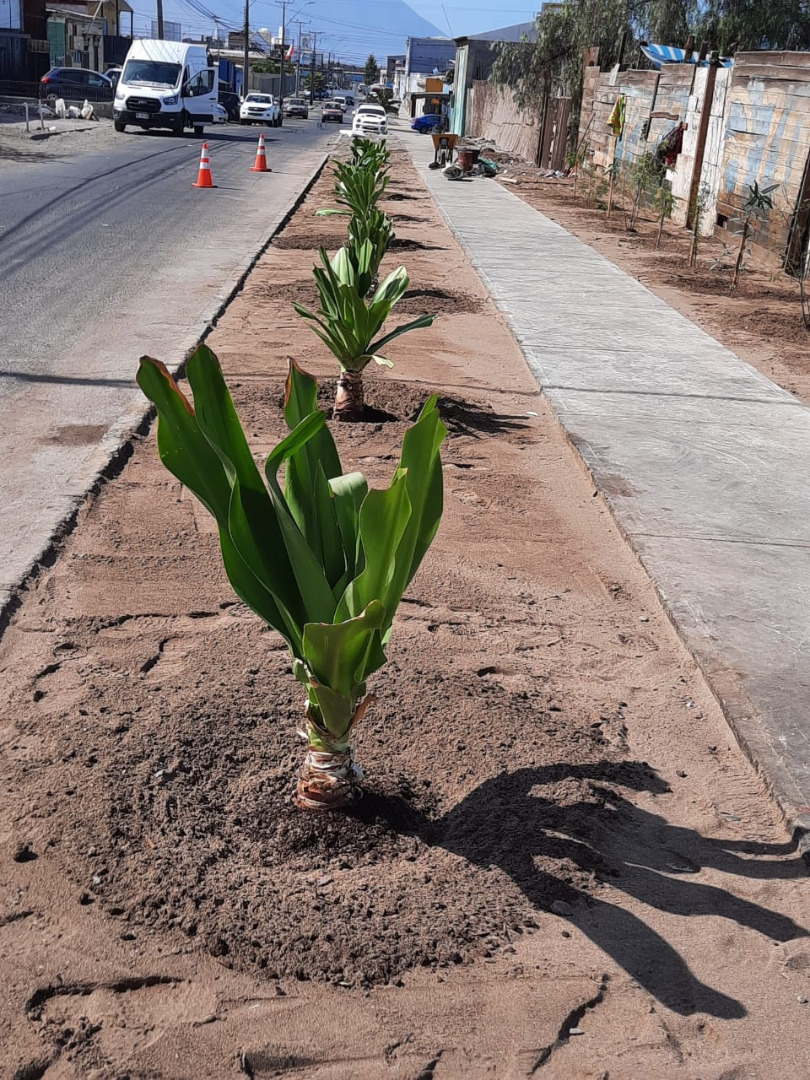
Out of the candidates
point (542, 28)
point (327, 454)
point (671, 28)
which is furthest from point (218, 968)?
point (542, 28)

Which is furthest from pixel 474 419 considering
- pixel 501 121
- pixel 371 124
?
pixel 371 124

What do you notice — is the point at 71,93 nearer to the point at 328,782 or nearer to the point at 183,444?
the point at 183,444

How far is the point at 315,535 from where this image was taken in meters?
2.60

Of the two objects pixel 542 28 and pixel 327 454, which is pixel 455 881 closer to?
pixel 327 454

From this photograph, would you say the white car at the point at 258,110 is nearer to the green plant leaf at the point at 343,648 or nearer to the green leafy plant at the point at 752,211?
the green leafy plant at the point at 752,211

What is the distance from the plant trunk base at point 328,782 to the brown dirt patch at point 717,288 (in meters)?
5.67

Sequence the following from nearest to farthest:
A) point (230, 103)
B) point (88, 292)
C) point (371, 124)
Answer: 1. point (88, 292)
2. point (371, 124)
3. point (230, 103)

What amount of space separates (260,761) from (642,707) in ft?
3.92

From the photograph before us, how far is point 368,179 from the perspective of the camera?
10.7m

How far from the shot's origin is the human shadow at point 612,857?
7.43 feet

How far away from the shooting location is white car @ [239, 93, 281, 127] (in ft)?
157

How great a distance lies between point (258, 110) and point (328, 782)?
50.1 metres

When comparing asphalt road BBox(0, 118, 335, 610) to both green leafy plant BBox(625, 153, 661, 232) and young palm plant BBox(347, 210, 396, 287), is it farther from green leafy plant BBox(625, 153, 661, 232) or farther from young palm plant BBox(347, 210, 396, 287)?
green leafy plant BBox(625, 153, 661, 232)

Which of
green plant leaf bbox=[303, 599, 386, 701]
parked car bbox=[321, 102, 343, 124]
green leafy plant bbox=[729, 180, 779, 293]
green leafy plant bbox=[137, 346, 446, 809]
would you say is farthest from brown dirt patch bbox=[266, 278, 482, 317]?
parked car bbox=[321, 102, 343, 124]
